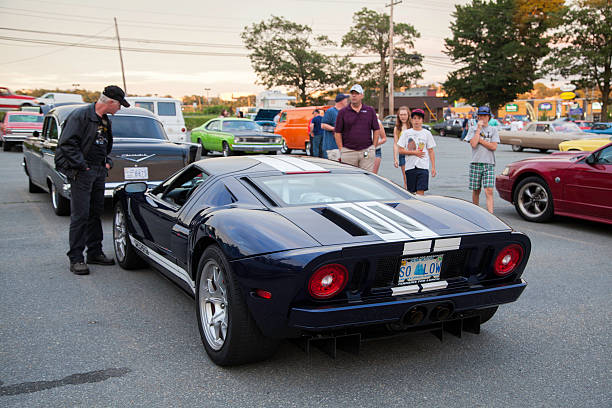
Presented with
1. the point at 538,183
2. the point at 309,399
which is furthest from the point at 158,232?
the point at 538,183

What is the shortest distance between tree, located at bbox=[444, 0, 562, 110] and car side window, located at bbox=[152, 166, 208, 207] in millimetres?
54482

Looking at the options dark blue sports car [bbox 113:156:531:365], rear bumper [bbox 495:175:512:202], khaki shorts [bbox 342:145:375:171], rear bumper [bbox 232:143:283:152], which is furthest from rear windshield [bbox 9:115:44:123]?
dark blue sports car [bbox 113:156:531:365]

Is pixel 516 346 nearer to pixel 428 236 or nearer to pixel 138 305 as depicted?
pixel 428 236

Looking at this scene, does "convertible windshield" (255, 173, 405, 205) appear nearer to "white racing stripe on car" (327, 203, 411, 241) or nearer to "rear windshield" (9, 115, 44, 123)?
"white racing stripe on car" (327, 203, 411, 241)

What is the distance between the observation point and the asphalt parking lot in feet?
9.76

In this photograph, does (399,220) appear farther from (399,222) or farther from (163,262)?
(163,262)

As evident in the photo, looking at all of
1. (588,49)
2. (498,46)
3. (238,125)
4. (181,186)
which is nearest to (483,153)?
(181,186)

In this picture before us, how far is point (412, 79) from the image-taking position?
62.3m

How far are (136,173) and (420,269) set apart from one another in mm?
5898

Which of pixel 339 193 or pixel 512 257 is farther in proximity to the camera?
pixel 339 193

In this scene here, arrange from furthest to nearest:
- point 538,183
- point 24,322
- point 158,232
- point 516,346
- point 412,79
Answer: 1. point 412,79
2. point 538,183
3. point 158,232
4. point 24,322
5. point 516,346

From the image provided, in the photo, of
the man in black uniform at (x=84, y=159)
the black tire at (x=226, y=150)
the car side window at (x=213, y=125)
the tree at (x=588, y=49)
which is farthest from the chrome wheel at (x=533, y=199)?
the tree at (x=588, y=49)

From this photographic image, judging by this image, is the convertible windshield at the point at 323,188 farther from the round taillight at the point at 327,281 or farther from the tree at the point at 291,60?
the tree at the point at 291,60

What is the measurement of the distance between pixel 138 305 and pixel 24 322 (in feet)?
2.75
